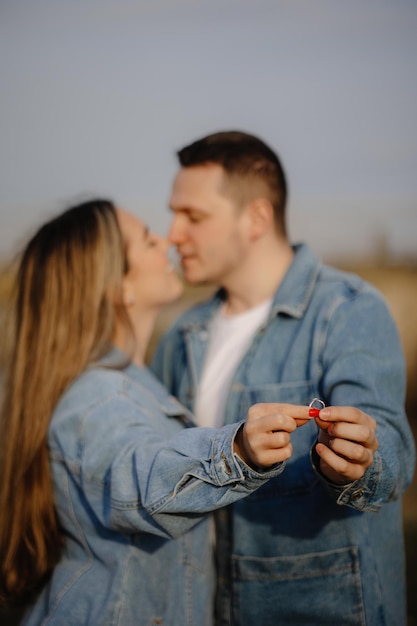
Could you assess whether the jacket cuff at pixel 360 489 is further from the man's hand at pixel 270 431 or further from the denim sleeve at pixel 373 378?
the man's hand at pixel 270 431

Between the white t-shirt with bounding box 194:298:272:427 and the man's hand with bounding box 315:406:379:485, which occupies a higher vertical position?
the man's hand with bounding box 315:406:379:485

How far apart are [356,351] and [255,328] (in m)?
0.68

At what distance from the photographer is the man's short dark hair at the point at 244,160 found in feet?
Result: 10.2

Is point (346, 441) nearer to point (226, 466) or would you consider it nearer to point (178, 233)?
point (226, 466)

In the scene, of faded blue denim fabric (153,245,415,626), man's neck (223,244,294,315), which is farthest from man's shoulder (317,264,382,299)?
man's neck (223,244,294,315)

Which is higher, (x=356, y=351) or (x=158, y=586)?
(x=356, y=351)

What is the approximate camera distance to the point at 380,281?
526cm

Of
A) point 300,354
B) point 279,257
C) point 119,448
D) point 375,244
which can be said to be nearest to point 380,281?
point 375,244

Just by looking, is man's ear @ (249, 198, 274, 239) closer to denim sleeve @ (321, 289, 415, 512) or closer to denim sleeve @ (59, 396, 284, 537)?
denim sleeve @ (321, 289, 415, 512)

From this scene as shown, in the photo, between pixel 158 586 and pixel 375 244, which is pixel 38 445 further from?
pixel 375 244

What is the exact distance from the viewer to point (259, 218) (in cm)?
306

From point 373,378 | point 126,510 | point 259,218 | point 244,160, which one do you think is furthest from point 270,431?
point 244,160

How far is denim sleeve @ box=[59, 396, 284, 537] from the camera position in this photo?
1.62 meters

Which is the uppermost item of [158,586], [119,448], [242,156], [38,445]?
[242,156]
